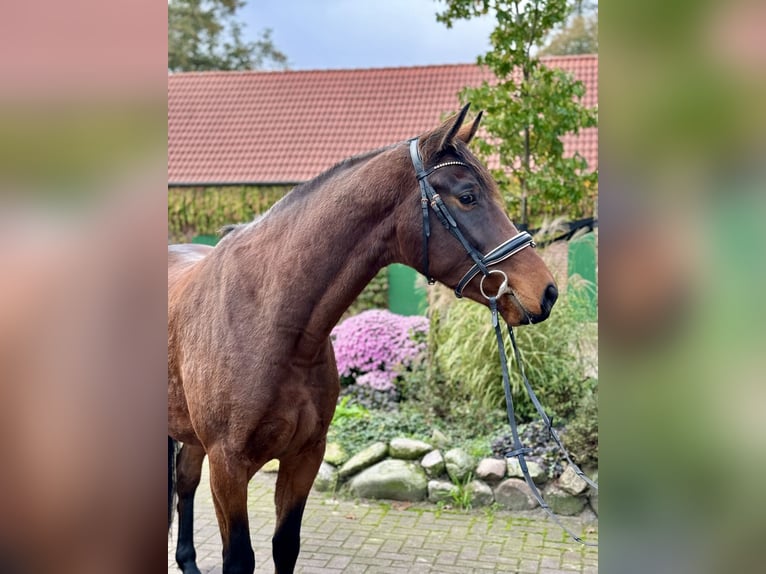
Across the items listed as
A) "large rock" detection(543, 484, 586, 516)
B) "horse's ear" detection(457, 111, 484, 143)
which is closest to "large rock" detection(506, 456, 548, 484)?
"large rock" detection(543, 484, 586, 516)

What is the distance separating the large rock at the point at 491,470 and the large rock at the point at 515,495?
0.06 m

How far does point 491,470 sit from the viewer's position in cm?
468

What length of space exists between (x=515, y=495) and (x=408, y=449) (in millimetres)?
867

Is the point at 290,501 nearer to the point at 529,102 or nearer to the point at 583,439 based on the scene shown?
the point at 583,439

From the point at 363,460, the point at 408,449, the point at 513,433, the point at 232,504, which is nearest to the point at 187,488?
the point at 232,504

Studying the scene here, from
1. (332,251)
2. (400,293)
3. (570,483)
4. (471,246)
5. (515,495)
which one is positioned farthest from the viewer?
(400,293)

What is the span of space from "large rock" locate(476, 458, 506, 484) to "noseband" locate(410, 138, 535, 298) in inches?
110

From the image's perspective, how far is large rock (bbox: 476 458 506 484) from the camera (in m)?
4.67

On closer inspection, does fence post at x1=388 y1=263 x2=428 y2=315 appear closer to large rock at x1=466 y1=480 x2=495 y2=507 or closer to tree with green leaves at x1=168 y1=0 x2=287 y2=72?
large rock at x1=466 y1=480 x2=495 y2=507

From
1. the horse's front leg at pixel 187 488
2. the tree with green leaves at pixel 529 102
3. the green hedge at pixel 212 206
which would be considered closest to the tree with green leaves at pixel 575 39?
the green hedge at pixel 212 206

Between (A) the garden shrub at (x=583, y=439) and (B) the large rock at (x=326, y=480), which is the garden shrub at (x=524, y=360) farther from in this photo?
(B) the large rock at (x=326, y=480)
